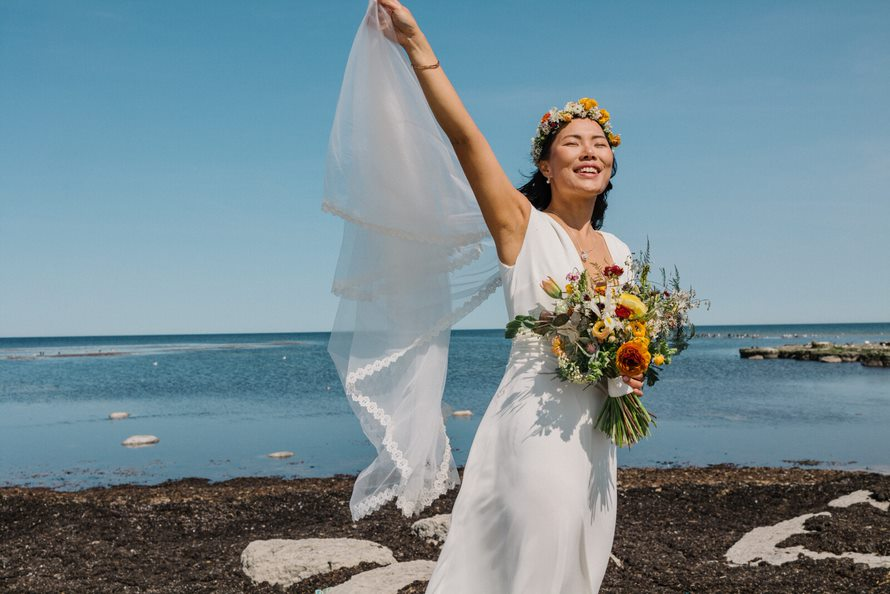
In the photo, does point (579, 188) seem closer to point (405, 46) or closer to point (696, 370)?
point (405, 46)

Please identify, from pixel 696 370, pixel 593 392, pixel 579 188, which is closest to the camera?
pixel 593 392

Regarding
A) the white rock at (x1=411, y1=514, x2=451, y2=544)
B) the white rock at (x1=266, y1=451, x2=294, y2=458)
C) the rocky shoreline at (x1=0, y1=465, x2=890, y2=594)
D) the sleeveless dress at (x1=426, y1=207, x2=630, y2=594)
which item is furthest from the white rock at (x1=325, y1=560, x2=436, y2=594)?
the white rock at (x1=266, y1=451, x2=294, y2=458)

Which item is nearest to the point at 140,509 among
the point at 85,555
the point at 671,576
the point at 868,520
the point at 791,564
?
the point at 85,555

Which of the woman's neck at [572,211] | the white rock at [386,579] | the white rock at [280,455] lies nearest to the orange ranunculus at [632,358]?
the woman's neck at [572,211]

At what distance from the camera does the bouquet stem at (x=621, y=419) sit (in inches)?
126

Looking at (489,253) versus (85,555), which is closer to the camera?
(489,253)

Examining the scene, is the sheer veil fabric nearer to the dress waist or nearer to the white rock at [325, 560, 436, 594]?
the dress waist

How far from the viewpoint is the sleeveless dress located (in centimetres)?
308

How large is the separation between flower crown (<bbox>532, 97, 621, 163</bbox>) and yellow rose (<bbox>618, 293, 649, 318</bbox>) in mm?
960

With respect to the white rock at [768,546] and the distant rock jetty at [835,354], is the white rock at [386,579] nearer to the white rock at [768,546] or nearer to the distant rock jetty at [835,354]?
the white rock at [768,546]

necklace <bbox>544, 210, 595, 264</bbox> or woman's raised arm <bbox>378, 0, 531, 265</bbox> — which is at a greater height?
woman's raised arm <bbox>378, 0, 531, 265</bbox>

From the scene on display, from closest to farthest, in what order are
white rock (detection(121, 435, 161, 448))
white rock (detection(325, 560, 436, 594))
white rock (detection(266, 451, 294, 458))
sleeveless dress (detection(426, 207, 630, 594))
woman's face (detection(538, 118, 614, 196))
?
1. sleeveless dress (detection(426, 207, 630, 594))
2. woman's face (detection(538, 118, 614, 196))
3. white rock (detection(325, 560, 436, 594))
4. white rock (detection(266, 451, 294, 458))
5. white rock (detection(121, 435, 161, 448))

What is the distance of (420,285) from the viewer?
12.6 feet

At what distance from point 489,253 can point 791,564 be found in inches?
171
